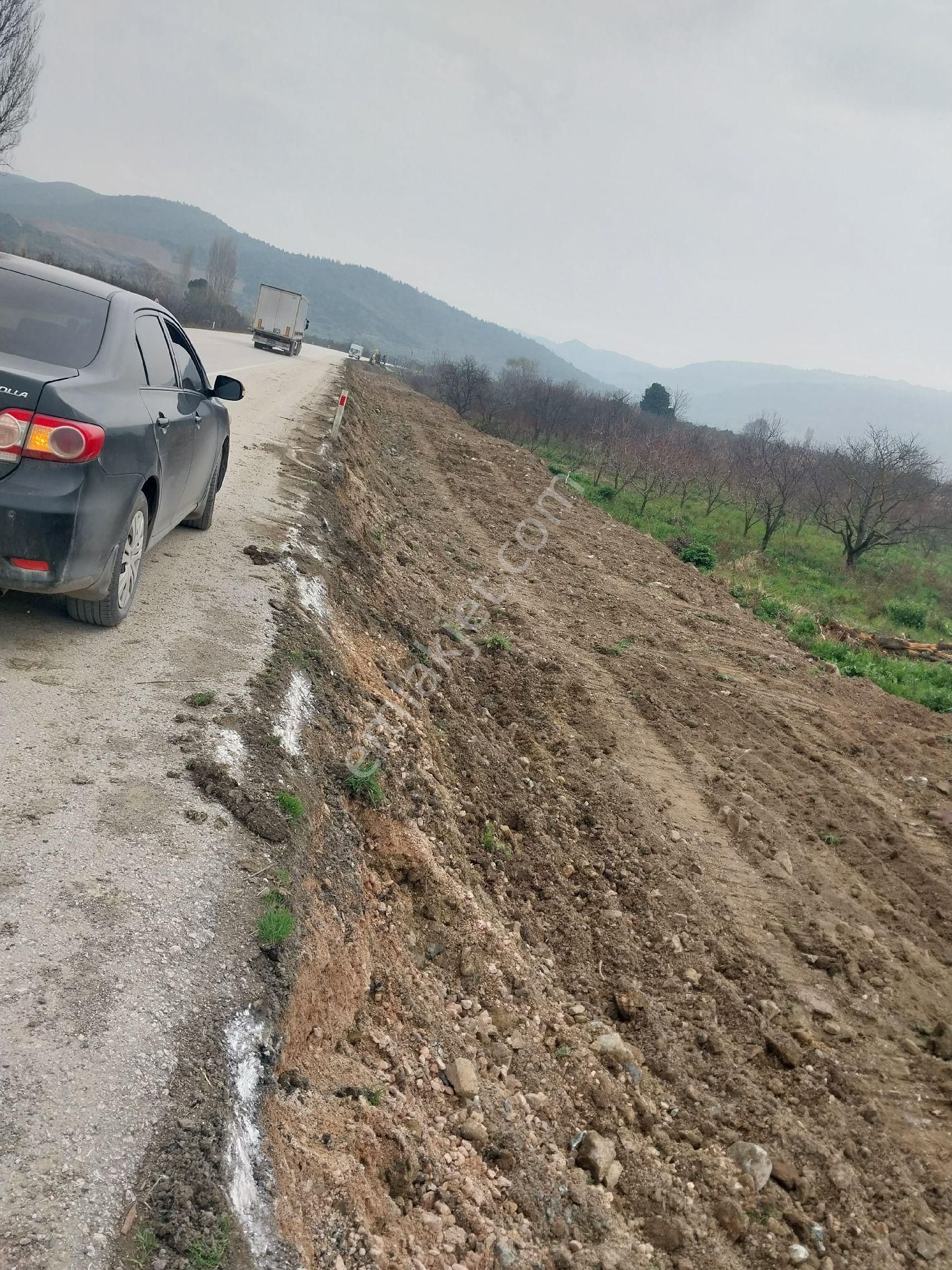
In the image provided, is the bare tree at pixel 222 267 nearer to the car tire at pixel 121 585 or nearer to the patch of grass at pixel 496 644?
the patch of grass at pixel 496 644

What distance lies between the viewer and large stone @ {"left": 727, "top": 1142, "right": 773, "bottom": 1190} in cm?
411

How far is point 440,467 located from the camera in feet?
68.7

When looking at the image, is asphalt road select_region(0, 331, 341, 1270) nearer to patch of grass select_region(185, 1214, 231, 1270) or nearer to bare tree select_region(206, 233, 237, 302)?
patch of grass select_region(185, 1214, 231, 1270)

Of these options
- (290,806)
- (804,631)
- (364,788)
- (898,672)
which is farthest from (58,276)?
(898,672)

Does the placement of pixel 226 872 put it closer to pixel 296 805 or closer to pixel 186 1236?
pixel 296 805

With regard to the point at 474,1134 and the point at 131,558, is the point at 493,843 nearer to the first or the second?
the point at 474,1134

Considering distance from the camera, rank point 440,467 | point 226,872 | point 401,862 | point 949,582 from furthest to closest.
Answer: point 949,582 → point 440,467 → point 401,862 → point 226,872

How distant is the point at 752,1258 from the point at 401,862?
2524mm

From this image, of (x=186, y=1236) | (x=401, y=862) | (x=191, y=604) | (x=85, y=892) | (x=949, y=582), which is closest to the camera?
(x=186, y=1236)

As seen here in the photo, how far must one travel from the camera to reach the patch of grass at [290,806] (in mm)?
3842

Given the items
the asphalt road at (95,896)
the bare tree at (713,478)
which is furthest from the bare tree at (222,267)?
Answer: the asphalt road at (95,896)

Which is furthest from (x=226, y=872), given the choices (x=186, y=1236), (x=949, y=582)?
(x=949, y=582)

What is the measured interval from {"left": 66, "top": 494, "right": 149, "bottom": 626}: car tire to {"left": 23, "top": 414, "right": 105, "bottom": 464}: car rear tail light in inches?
24.2

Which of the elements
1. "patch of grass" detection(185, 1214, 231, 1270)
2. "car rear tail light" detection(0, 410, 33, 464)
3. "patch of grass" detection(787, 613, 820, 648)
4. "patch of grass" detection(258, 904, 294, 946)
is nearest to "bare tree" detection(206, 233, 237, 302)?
"patch of grass" detection(787, 613, 820, 648)
